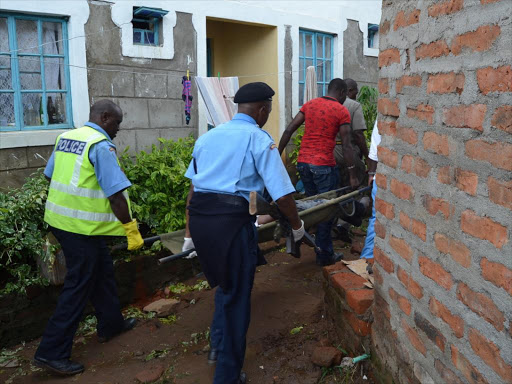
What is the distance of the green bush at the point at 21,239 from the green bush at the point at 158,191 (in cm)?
99

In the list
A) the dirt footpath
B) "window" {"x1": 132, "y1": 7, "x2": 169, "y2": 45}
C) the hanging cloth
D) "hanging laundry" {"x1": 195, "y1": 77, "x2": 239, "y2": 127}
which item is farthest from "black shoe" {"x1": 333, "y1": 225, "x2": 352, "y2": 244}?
"window" {"x1": 132, "y1": 7, "x2": 169, "y2": 45}

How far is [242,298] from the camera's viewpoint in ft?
10.2

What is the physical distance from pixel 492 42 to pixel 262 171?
5.11 ft

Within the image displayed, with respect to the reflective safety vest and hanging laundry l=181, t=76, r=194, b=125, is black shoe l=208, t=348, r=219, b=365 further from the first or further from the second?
hanging laundry l=181, t=76, r=194, b=125

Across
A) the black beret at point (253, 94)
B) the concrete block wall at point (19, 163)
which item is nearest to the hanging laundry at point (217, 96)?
the concrete block wall at point (19, 163)

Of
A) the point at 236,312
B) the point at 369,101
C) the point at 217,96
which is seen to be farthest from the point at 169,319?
the point at 369,101

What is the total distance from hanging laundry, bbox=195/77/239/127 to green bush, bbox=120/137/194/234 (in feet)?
3.77

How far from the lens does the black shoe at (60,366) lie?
356 cm

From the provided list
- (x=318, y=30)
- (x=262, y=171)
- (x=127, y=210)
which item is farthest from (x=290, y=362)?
(x=318, y=30)

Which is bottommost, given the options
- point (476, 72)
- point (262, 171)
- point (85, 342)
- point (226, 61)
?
point (85, 342)

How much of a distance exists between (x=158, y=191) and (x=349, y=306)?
273 centimetres

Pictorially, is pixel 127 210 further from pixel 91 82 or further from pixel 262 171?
pixel 91 82

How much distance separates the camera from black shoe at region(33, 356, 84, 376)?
356 centimetres

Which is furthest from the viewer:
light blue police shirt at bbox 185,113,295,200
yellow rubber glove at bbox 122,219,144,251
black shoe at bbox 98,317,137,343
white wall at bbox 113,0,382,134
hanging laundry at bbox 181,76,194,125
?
white wall at bbox 113,0,382,134
